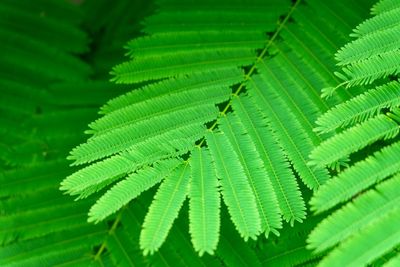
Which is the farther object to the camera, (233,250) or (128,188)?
(233,250)

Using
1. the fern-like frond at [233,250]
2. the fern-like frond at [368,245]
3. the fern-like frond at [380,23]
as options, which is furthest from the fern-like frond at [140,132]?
the fern-like frond at [368,245]

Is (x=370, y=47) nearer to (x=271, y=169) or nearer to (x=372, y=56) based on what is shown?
(x=372, y=56)

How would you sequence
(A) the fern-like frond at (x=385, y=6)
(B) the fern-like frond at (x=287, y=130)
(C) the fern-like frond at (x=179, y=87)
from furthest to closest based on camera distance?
(C) the fern-like frond at (x=179, y=87)
(A) the fern-like frond at (x=385, y=6)
(B) the fern-like frond at (x=287, y=130)

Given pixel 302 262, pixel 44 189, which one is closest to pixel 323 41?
pixel 302 262

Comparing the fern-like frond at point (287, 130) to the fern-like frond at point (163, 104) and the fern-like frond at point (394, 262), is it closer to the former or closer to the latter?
the fern-like frond at point (163, 104)

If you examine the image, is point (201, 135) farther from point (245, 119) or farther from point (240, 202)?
point (240, 202)

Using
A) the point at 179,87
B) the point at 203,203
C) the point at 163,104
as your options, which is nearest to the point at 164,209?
the point at 203,203

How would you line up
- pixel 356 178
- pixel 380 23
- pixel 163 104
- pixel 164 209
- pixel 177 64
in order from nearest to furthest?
pixel 356 178 → pixel 164 209 → pixel 380 23 → pixel 163 104 → pixel 177 64
